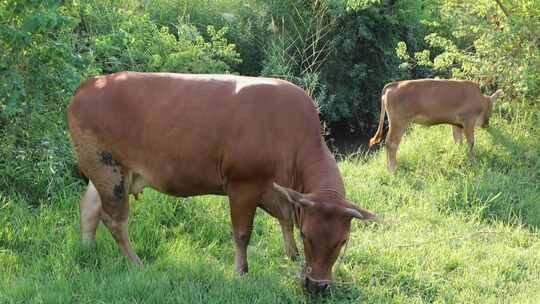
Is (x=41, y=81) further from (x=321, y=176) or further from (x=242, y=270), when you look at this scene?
(x=321, y=176)

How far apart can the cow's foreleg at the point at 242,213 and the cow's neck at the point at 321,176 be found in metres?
0.39

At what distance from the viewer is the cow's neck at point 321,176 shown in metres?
4.73

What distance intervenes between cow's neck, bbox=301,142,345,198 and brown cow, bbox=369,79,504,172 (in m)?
3.83

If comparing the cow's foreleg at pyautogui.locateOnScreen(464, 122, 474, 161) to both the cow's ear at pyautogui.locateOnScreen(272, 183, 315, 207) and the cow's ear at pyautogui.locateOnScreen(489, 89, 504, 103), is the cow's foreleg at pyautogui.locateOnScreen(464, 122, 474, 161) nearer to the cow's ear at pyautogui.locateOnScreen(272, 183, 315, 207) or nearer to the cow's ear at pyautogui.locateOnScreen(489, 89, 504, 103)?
the cow's ear at pyautogui.locateOnScreen(489, 89, 504, 103)

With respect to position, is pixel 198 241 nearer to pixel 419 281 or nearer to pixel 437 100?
pixel 419 281

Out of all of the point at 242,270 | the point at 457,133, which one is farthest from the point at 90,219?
the point at 457,133

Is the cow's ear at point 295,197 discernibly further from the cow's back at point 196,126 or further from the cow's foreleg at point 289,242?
the cow's foreleg at point 289,242

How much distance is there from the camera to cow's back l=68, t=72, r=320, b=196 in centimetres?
494

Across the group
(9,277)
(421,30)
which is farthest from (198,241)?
(421,30)

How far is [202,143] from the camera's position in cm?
503

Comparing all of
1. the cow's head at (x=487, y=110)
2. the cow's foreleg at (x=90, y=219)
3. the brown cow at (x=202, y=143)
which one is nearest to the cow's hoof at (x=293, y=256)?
the brown cow at (x=202, y=143)

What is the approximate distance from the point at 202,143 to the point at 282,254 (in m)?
1.38

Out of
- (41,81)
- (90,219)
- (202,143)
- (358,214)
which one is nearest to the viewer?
(358,214)

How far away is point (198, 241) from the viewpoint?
19.0 feet
